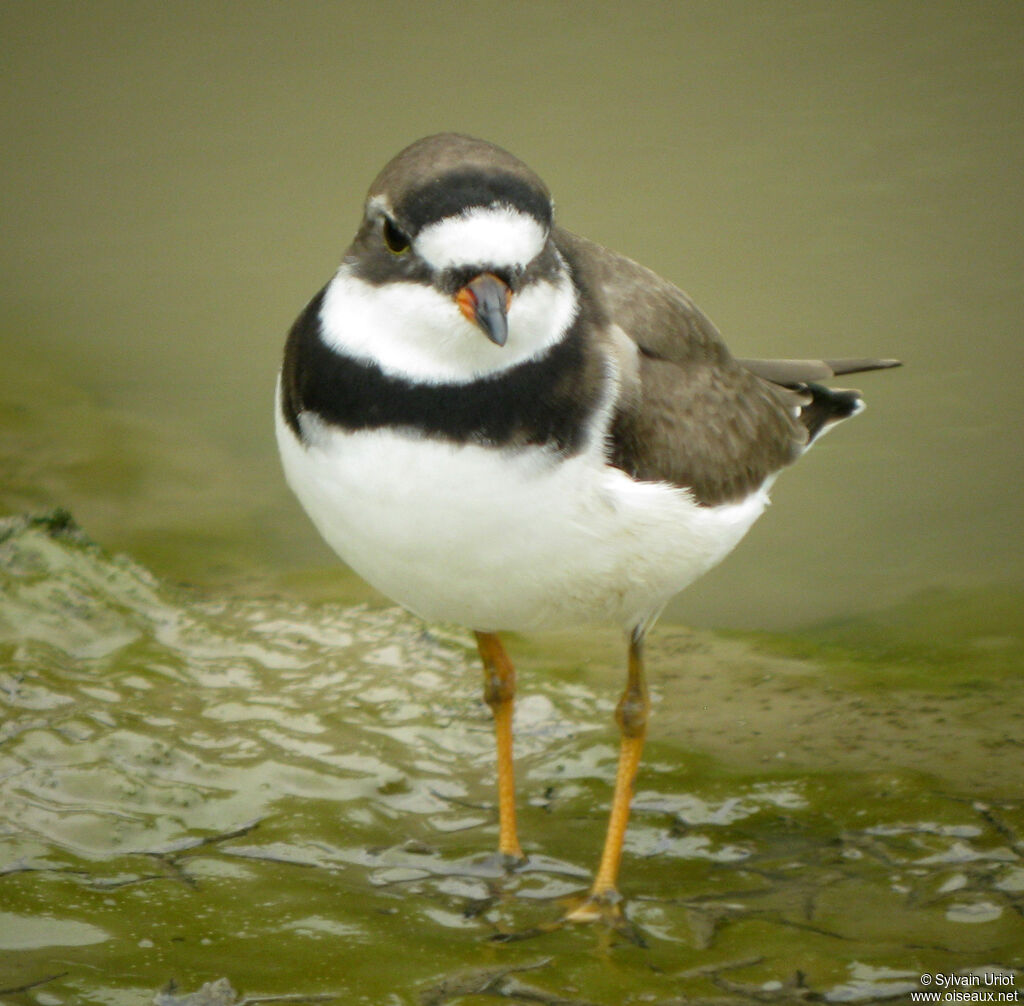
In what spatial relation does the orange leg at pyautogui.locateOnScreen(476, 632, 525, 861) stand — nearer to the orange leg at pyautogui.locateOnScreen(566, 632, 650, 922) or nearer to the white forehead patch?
the orange leg at pyautogui.locateOnScreen(566, 632, 650, 922)

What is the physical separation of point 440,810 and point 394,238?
6.52ft

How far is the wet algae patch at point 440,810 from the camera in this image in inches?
146

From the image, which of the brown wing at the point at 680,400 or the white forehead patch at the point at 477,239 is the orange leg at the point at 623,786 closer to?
the brown wing at the point at 680,400

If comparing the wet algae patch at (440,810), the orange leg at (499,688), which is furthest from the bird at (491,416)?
the orange leg at (499,688)

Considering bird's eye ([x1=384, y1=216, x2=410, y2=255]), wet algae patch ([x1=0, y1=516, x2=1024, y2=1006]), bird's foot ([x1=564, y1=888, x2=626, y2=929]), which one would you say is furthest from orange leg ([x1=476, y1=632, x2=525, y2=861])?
bird's eye ([x1=384, y1=216, x2=410, y2=255])

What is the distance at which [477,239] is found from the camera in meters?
3.40

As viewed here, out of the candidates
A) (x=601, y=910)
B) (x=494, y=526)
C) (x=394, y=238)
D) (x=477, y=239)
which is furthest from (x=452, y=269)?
(x=601, y=910)

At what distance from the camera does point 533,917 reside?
416cm

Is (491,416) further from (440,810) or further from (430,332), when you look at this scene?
(440,810)

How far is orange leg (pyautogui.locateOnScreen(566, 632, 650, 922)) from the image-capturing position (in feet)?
13.6

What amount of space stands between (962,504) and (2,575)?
4236 millimetres

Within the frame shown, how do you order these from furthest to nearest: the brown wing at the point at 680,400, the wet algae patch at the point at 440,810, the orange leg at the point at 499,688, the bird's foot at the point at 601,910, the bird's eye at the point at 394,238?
the orange leg at the point at 499,688 → the bird's foot at the point at 601,910 → the brown wing at the point at 680,400 → the wet algae patch at the point at 440,810 → the bird's eye at the point at 394,238

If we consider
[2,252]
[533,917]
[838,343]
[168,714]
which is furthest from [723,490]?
[2,252]

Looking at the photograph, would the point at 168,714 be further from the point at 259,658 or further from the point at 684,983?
the point at 684,983
